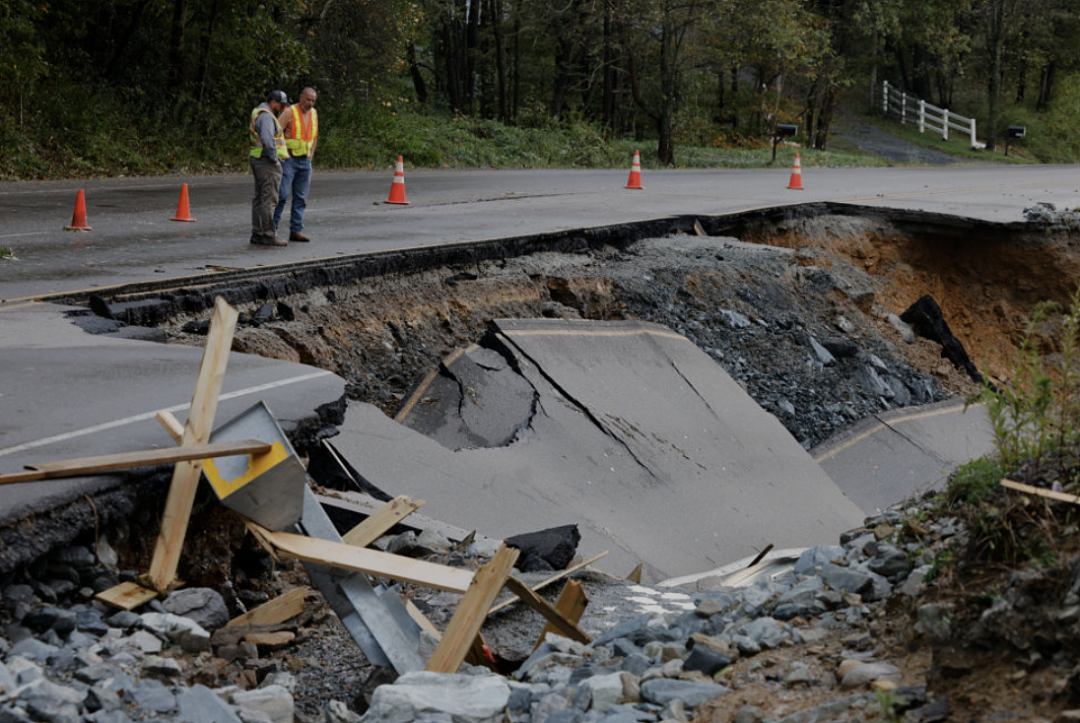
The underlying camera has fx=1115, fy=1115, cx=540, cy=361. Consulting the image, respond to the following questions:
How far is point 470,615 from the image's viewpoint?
4836mm

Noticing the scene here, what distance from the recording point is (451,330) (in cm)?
1059

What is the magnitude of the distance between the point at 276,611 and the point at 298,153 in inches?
303

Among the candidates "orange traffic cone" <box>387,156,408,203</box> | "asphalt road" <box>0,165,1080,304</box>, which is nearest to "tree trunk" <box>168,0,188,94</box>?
"asphalt road" <box>0,165,1080,304</box>

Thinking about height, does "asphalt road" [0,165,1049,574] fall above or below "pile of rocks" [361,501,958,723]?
above

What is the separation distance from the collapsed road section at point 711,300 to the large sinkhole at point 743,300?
0.02 m

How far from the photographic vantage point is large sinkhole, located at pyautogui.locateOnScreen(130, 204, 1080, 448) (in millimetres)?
9547

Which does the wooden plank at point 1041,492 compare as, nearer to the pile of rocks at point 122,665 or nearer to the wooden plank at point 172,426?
the pile of rocks at point 122,665

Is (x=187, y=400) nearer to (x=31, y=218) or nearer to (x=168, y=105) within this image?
(x=31, y=218)

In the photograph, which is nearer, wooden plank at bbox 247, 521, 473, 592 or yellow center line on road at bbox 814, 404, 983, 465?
wooden plank at bbox 247, 521, 473, 592

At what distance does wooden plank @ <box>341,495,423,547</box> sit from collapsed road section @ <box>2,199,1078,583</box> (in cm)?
77

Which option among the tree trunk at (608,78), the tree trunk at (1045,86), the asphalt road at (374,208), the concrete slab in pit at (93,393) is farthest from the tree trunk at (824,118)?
the concrete slab in pit at (93,393)

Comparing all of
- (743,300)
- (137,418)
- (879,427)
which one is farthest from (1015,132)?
(137,418)

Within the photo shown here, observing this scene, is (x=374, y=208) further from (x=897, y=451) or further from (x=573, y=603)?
(x=573, y=603)

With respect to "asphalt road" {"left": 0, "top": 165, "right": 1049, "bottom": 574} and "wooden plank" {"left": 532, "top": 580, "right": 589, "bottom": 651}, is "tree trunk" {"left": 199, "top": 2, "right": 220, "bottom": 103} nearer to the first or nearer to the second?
"asphalt road" {"left": 0, "top": 165, "right": 1049, "bottom": 574}
